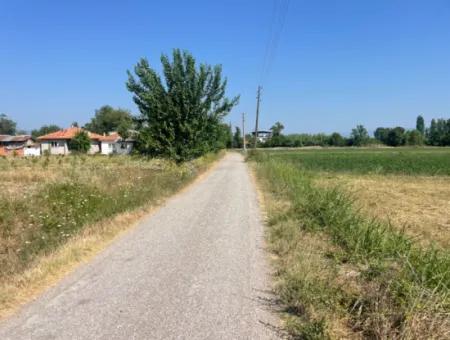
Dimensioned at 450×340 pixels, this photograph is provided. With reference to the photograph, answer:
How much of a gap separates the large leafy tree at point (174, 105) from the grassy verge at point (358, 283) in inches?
498

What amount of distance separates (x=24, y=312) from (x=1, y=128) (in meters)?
149

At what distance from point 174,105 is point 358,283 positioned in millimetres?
15970

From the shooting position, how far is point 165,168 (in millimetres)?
18828

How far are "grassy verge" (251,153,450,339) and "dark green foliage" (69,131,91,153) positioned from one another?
2649 inches

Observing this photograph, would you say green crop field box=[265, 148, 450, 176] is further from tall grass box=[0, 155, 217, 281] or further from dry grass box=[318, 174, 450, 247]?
tall grass box=[0, 155, 217, 281]

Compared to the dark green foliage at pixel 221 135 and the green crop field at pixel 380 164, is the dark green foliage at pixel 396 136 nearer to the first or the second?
the green crop field at pixel 380 164

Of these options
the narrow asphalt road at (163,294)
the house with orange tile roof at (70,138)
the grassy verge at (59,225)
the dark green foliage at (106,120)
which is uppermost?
the dark green foliage at (106,120)

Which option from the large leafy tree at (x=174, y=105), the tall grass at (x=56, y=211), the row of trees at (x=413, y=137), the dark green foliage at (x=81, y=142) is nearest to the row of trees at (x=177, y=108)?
the large leafy tree at (x=174, y=105)

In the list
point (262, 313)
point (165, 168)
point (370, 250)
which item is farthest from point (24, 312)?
point (165, 168)

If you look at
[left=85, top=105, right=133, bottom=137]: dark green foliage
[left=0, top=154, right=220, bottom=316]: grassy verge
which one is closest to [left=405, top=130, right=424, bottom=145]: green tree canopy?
[left=85, top=105, right=133, bottom=137]: dark green foliage

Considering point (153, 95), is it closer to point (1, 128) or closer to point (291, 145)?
point (291, 145)

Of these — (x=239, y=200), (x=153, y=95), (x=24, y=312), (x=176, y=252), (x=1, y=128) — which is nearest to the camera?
(x=24, y=312)

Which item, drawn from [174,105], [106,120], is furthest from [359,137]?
[174,105]

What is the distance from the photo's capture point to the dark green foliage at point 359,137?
131750 millimetres
